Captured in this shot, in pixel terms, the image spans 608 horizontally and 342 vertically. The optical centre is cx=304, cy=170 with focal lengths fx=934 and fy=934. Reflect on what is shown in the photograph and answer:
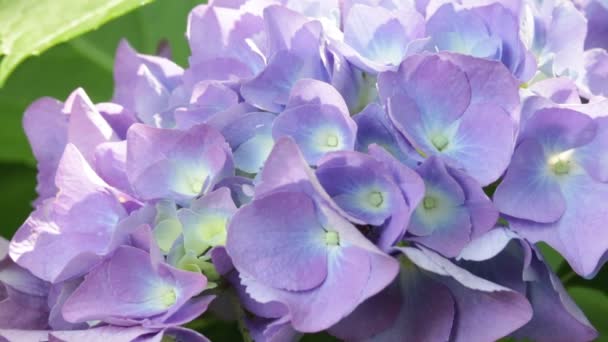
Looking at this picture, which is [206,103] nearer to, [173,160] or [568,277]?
[173,160]

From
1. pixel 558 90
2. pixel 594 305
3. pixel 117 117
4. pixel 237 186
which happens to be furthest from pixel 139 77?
pixel 594 305

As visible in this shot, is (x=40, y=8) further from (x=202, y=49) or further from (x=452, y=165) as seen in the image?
(x=452, y=165)

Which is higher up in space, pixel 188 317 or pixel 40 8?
pixel 40 8

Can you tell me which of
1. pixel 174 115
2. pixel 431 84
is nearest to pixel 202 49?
pixel 174 115

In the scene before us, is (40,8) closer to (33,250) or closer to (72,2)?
(72,2)

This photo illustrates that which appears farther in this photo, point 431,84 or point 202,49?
point 202,49
